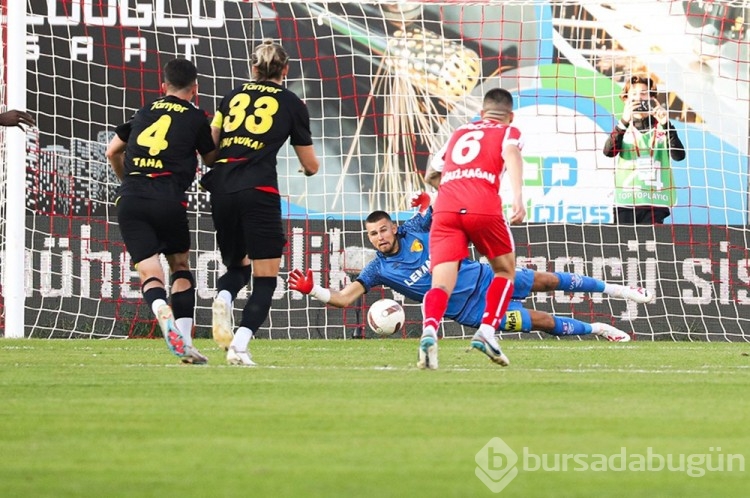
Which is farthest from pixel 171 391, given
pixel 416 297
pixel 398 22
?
pixel 398 22

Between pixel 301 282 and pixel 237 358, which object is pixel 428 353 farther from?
pixel 301 282

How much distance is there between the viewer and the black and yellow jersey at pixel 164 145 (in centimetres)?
739

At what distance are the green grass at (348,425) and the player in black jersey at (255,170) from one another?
0.38 meters

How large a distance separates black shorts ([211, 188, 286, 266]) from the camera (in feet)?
22.6

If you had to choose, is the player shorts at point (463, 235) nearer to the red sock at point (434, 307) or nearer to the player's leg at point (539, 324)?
the red sock at point (434, 307)

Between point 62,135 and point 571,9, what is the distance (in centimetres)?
589

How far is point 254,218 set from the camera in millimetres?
7266

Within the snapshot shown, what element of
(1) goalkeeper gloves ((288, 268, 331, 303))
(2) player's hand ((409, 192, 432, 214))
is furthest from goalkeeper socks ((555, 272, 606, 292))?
(1) goalkeeper gloves ((288, 268, 331, 303))

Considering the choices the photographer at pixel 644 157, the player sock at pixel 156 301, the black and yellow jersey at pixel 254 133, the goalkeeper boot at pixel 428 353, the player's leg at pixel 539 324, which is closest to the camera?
the goalkeeper boot at pixel 428 353

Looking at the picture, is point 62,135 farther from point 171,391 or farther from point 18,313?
point 171,391

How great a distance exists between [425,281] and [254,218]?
11.3ft

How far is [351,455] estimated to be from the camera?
366 centimetres

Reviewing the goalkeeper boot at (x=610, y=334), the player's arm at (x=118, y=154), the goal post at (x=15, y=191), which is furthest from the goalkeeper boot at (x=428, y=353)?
the goal post at (x=15, y=191)

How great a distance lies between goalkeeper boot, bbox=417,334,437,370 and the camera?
675 cm
